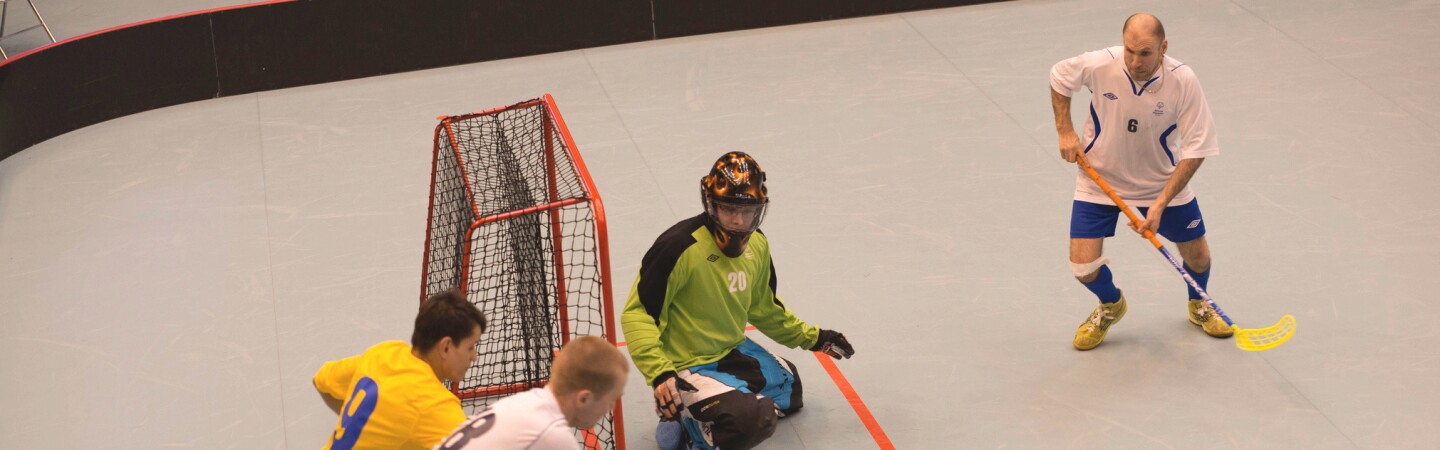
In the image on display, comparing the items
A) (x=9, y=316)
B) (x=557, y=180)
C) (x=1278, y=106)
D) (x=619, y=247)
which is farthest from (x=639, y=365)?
(x=1278, y=106)

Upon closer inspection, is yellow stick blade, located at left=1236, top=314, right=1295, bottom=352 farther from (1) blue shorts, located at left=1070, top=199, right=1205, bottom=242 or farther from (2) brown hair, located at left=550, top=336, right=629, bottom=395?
(2) brown hair, located at left=550, top=336, right=629, bottom=395

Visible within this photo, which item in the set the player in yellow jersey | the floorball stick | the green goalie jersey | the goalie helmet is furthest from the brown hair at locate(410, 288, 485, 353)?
the floorball stick

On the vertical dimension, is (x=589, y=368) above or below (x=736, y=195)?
below

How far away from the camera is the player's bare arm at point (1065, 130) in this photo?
5.58 meters

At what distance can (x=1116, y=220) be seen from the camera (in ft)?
18.8

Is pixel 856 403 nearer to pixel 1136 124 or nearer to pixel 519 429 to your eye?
pixel 1136 124

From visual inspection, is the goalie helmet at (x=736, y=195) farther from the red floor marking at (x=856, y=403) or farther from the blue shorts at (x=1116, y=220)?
the blue shorts at (x=1116, y=220)

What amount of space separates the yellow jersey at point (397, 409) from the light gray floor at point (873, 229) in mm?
1790

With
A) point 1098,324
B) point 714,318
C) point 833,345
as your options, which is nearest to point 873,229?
point 1098,324

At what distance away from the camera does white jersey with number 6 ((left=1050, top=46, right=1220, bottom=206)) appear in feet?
17.7

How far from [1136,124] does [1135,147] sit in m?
0.11

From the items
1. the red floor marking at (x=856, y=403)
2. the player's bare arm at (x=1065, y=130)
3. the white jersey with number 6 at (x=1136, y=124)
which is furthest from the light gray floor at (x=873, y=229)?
the player's bare arm at (x=1065, y=130)

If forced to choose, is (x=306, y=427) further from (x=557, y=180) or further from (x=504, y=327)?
Answer: (x=557, y=180)

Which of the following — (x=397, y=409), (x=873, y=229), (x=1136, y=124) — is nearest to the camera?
(x=397, y=409)
